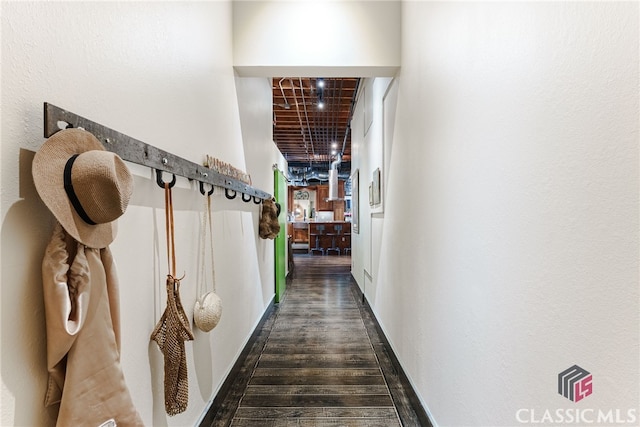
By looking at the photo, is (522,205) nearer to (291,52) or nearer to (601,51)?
(601,51)

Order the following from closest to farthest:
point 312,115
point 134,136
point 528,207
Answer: point 528,207, point 134,136, point 312,115

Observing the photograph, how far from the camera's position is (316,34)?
2.46 metres

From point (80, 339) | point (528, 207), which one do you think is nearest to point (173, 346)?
point (80, 339)

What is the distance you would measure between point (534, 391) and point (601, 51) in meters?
0.94

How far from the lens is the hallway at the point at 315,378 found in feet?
6.60

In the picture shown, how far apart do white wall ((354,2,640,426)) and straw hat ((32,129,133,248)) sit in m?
1.14

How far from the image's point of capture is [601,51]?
0.70 meters

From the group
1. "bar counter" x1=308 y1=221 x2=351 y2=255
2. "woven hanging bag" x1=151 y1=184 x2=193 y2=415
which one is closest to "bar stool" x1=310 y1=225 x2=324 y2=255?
"bar counter" x1=308 y1=221 x2=351 y2=255

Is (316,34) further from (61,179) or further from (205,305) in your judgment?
(61,179)

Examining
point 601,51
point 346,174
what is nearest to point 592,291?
point 601,51

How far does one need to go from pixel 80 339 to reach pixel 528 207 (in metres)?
1.28

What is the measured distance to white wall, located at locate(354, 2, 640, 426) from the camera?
0.67m

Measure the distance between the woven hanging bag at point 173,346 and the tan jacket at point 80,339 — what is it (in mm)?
A: 425

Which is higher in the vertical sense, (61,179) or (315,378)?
(61,179)
